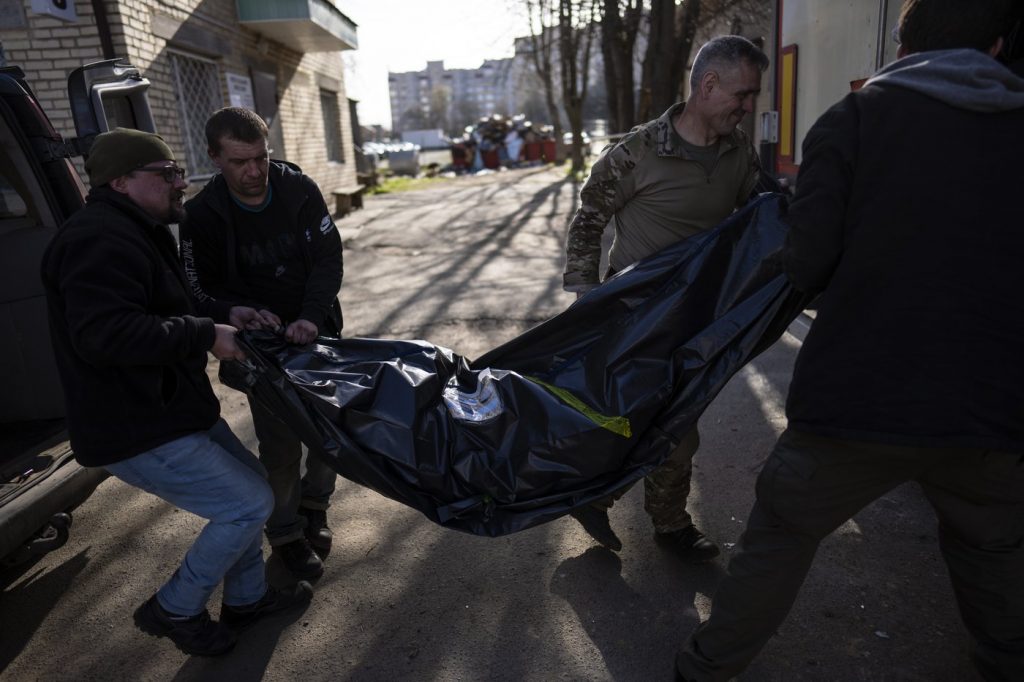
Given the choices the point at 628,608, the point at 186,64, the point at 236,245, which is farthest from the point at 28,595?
the point at 186,64

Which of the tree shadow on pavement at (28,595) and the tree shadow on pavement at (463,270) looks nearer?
the tree shadow on pavement at (28,595)

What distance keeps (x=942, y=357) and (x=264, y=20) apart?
A: 12.0 meters

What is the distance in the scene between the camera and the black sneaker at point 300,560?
302 cm

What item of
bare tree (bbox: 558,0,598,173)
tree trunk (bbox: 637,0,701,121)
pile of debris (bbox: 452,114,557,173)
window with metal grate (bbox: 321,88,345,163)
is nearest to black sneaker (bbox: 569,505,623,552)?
tree trunk (bbox: 637,0,701,121)

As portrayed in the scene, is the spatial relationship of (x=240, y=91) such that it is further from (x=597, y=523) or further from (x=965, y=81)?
(x=965, y=81)

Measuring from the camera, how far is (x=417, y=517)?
3508 mm

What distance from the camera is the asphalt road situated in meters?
2.47

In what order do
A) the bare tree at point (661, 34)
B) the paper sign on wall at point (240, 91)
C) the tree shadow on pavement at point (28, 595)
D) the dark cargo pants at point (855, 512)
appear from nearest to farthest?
the dark cargo pants at point (855, 512)
the tree shadow on pavement at point (28, 595)
the paper sign on wall at point (240, 91)
the bare tree at point (661, 34)

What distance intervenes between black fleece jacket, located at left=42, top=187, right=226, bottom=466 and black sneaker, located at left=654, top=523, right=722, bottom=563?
6.37ft

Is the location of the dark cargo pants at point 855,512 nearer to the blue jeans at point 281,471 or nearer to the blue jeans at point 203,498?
the blue jeans at point 203,498

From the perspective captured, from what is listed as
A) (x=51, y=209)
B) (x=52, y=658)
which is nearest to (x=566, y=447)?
(x=52, y=658)

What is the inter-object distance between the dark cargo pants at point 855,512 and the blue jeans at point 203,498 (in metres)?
1.58

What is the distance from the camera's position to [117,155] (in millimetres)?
2184

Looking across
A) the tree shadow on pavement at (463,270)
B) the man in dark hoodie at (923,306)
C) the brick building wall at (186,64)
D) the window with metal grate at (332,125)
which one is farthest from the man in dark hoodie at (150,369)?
the window with metal grate at (332,125)
